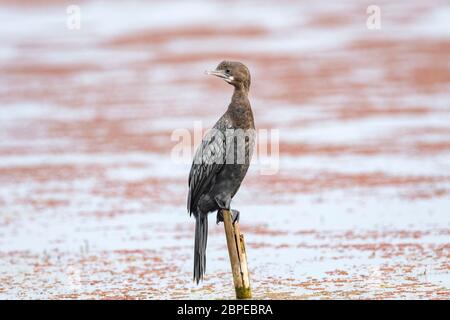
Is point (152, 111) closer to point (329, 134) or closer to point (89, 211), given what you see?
point (329, 134)

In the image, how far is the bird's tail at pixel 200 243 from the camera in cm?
919

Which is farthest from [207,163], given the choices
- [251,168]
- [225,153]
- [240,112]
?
[251,168]

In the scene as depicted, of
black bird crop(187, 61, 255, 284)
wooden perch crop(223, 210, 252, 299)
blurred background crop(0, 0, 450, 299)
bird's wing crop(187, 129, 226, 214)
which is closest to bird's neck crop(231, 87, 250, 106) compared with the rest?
black bird crop(187, 61, 255, 284)

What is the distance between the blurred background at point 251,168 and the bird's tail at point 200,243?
0.57m

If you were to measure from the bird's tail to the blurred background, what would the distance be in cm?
57

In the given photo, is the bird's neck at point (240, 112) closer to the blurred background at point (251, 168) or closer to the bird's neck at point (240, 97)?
the bird's neck at point (240, 97)

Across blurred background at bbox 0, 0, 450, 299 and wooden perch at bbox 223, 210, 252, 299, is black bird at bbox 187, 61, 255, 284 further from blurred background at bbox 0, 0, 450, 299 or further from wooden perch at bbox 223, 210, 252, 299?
blurred background at bbox 0, 0, 450, 299

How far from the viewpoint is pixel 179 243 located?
40.8ft

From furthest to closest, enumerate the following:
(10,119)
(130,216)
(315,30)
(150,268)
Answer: (315,30) < (10,119) < (130,216) < (150,268)

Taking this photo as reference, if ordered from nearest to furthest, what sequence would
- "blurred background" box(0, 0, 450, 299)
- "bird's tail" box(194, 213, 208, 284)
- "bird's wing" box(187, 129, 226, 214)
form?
"bird's wing" box(187, 129, 226, 214)
"bird's tail" box(194, 213, 208, 284)
"blurred background" box(0, 0, 450, 299)

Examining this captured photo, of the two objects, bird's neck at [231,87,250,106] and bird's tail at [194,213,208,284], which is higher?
bird's neck at [231,87,250,106]

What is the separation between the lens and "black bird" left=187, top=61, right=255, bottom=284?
8906mm
